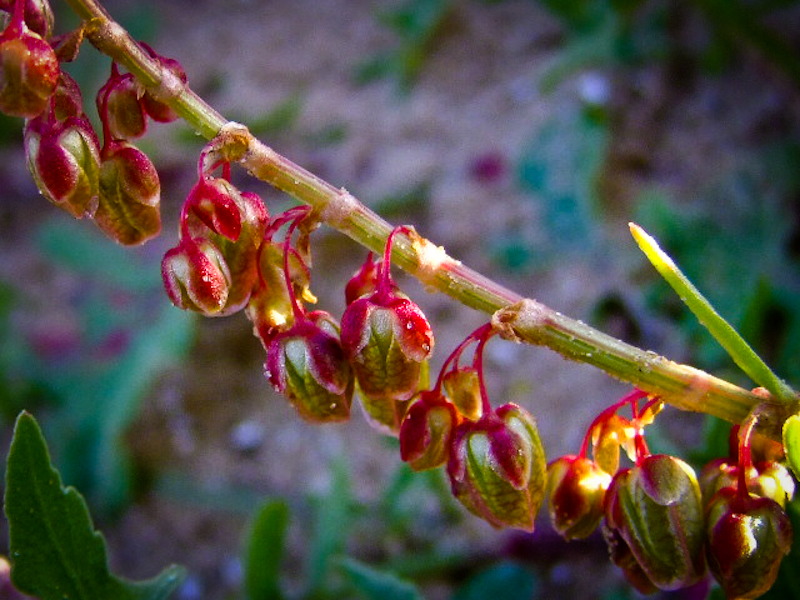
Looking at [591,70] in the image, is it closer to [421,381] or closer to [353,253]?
[353,253]

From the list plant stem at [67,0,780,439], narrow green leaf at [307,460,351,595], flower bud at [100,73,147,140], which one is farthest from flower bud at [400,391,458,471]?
narrow green leaf at [307,460,351,595]

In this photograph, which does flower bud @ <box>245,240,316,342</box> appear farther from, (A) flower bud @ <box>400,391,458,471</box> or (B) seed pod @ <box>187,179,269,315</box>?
(A) flower bud @ <box>400,391,458,471</box>

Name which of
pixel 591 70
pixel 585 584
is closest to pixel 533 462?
pixel 585 584

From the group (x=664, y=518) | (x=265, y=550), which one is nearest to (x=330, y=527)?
(x=265, y=550)

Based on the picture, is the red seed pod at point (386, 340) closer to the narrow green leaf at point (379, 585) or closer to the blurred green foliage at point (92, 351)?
the narrow green leaf at point (379, 585)

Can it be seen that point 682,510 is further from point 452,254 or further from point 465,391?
point 452,254

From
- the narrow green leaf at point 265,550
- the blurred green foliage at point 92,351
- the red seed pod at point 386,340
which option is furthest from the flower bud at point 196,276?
the blurred green foliage at point 92,351
